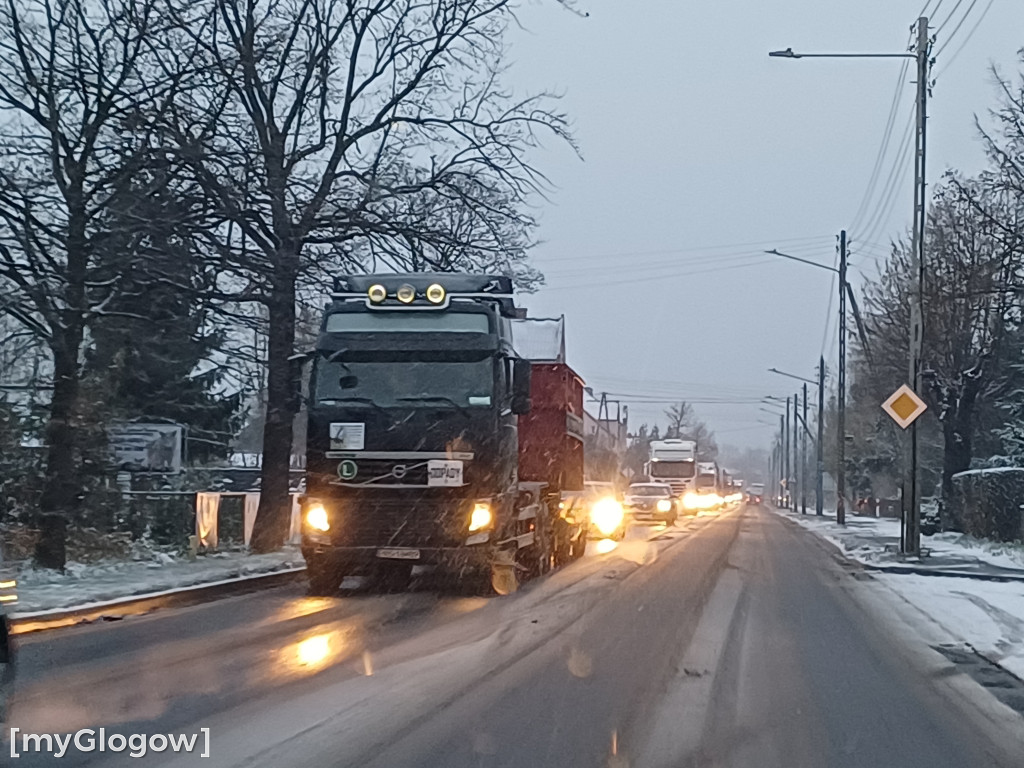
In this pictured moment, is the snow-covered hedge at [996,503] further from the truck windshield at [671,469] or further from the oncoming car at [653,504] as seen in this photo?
the truck windshield at [671,469]

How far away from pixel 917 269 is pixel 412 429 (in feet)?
44.8

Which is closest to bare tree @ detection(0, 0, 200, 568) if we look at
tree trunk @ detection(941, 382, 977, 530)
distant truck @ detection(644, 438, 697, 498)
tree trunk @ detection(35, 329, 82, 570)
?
tree trunk @ detection(35, 329, 82, 570)

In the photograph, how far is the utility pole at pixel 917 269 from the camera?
2550 cm

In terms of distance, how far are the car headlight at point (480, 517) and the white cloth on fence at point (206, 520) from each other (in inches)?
383

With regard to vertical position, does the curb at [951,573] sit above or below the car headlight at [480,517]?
below

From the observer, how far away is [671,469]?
207ft

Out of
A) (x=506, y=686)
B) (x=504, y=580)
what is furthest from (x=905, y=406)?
(x=506, y=686)

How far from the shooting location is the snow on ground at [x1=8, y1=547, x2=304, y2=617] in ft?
48.4

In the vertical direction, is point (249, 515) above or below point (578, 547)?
above

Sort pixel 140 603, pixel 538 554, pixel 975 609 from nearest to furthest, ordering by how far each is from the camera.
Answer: pixel 140 603, pixel 975 609, pixel 538 554

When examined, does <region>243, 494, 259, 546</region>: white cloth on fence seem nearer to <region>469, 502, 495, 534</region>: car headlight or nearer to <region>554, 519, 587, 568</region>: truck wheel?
<region>554, 519, 587, 568</region>: truck wheel

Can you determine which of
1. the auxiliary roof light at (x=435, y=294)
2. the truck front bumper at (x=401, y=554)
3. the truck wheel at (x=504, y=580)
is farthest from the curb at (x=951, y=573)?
the auxiliary roof light at (x=435, y=294)

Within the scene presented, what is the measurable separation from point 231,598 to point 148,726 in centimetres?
845

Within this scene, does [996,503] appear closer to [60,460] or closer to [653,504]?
[653,504]
